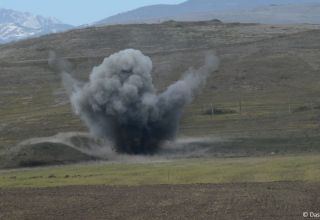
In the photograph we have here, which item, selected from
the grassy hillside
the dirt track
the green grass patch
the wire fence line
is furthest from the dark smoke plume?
the dirt track

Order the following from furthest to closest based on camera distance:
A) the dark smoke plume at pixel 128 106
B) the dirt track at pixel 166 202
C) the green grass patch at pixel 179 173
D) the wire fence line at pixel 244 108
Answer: the wire fence line at pixel 244 108
the dark smoke plume at pixel 128 106
the green grass patch at pixel 179 173
the dirt track at pixel 166 202

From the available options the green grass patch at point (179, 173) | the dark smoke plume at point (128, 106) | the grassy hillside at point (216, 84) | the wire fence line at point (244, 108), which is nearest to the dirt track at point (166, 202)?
the green grass patch at point (179, 173)

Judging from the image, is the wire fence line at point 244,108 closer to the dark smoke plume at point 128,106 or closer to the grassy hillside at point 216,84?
the grassy hillside at point 216,84

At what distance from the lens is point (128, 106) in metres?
89.9

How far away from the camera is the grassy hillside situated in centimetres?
10369

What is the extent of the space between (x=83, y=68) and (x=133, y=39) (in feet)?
133

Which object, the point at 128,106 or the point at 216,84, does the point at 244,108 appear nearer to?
the point at 216,84

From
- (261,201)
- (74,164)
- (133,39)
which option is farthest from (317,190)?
(133,39)

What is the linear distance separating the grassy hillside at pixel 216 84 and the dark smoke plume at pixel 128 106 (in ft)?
26.3

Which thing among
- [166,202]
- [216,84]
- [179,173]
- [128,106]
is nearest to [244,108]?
[216,84]

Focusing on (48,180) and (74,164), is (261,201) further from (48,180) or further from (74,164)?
(74,164)

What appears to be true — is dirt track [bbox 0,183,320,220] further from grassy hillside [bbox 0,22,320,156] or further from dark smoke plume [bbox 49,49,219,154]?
grassy hillside [bbox 0,22,320,156]

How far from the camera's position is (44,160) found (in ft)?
270

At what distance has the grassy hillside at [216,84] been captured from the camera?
340 ft
